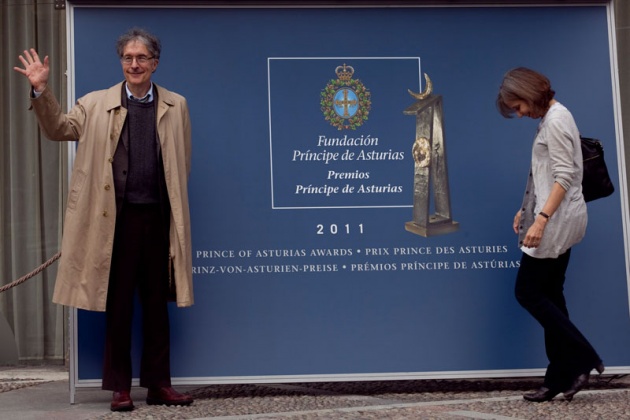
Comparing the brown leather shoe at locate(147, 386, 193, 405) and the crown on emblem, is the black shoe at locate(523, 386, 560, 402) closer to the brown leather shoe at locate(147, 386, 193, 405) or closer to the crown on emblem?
the brown leather shoe at locate(147, 386, 193, 405)

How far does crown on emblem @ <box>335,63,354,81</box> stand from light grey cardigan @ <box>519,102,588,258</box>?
1.06 m

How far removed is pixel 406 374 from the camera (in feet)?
17.6

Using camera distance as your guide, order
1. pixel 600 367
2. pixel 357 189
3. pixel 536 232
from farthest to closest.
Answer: pixel 357 189, pixel 600 367, pixel 536 232

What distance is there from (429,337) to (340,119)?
1.23 m

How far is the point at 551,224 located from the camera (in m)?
4.93

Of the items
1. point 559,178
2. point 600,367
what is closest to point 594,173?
point 559,178

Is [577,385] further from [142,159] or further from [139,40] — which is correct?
[139,40]

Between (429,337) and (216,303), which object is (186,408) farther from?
(429,337)

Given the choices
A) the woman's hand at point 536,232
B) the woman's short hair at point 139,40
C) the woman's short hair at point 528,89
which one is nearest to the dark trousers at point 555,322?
the woman's hand at point 536,232

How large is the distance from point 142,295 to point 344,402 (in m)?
1.13

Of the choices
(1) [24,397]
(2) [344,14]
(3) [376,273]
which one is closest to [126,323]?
(1) [24,397]

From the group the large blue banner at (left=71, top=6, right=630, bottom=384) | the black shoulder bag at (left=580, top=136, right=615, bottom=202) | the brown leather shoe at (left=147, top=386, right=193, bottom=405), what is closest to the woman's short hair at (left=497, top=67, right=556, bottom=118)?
the black shoulder bag at (left=580, top=136, right=615, bottom=202)

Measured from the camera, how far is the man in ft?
16.2

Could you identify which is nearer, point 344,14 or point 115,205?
point 115,205
